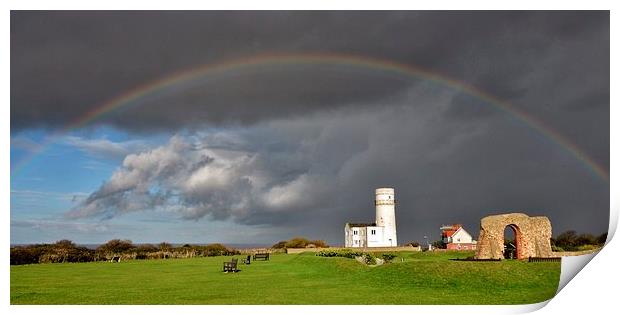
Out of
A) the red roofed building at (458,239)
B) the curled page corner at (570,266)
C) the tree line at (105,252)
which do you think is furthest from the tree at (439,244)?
the curled page corner at (570,266)

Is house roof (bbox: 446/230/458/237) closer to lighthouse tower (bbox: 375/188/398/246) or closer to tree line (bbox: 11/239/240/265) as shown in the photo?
lighthouse tower (bbox: 375/188/398/246)

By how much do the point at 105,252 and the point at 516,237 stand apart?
1469 inches

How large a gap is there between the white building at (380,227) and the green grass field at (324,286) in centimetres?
4631

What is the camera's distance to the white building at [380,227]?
8225cm

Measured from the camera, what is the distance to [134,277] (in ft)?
114

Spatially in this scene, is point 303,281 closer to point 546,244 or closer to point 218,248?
point 546,244

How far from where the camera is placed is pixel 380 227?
82688 mm

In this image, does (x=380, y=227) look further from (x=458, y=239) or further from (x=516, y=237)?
(x=516, y=237)

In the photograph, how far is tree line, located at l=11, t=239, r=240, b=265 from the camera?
52.5m

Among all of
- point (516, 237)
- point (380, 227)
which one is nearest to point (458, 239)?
point (380, 227)

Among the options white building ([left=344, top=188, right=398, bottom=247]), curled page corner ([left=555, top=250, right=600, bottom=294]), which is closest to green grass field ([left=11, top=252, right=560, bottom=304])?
curled page corner ([left=555, top=250, right=600, bottom=294])

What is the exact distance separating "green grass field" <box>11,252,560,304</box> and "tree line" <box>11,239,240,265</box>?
1750cm
